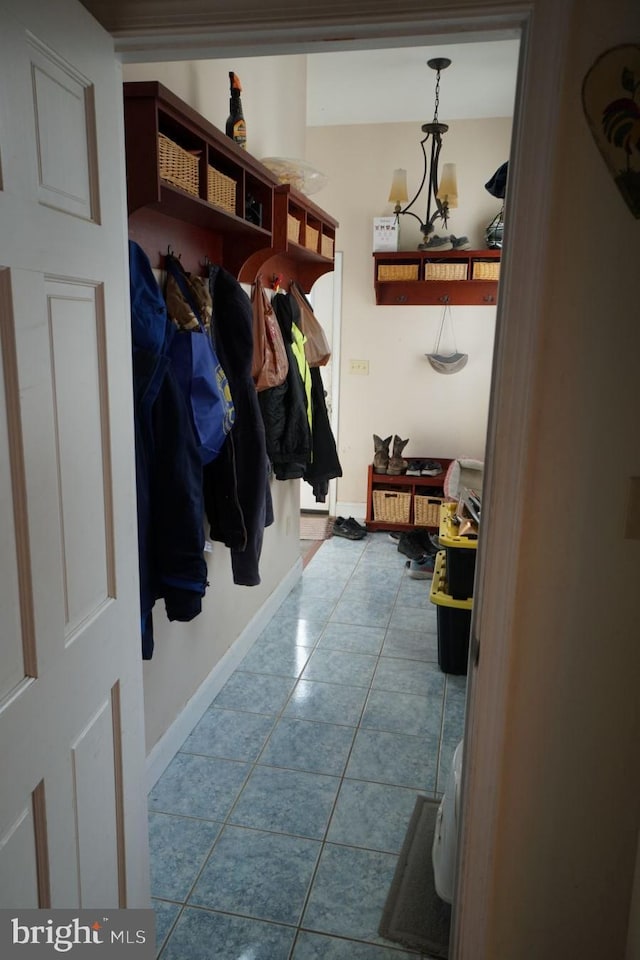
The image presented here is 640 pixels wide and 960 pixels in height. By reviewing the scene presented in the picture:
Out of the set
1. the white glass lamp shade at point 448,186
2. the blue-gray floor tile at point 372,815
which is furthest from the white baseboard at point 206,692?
the white glass lamp shade at point 448,186

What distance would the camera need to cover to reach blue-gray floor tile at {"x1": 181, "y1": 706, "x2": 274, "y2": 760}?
2.46 m

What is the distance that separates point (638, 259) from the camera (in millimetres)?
1147

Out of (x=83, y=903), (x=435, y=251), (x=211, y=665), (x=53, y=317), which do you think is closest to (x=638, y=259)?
(x=53, y=317)

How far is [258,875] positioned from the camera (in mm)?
1898

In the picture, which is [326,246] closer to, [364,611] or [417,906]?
[364,611]

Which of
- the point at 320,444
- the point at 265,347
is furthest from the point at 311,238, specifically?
the point at 320,444

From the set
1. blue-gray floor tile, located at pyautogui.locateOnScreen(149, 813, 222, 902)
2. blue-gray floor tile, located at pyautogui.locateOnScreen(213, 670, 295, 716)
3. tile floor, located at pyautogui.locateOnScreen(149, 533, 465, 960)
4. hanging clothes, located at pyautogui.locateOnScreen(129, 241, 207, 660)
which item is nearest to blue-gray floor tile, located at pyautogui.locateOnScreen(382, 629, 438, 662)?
tile floor, located at pyautogui.locateOnScreen(149, 533, 465, 960)

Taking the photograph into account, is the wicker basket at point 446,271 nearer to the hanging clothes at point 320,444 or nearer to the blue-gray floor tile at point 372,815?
the hanging clothes at point 320,444

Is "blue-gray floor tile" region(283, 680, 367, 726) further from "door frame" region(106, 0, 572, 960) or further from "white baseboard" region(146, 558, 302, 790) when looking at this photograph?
"door frame" region(106, 0, 572, 960)

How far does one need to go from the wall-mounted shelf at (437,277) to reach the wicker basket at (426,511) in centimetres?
142

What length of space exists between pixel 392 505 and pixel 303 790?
9.76 feet

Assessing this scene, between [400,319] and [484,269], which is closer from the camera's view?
[484,269]

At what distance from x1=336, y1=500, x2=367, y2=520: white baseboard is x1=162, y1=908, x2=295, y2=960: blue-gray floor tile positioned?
3.82 metres

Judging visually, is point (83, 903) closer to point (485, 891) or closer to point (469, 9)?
point (485, 891)
